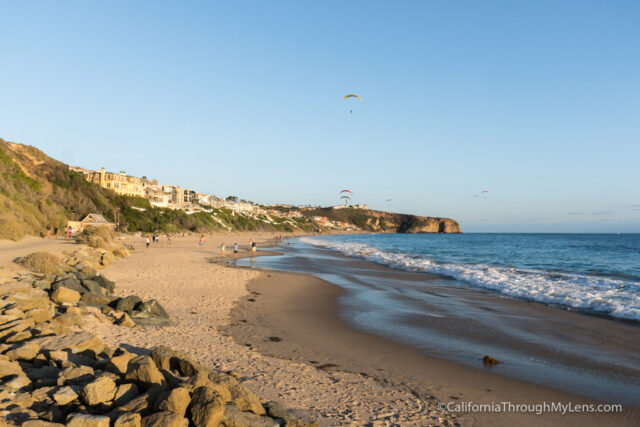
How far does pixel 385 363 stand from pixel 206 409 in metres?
5.04

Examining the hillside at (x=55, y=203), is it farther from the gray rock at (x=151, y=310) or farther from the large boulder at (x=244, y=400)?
the large boulder at (x=244, y=400)

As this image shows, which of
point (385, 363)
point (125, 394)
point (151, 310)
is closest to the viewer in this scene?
point (125, 394)

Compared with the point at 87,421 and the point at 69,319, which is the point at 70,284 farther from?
the point at 87,421

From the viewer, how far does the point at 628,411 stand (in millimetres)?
6590

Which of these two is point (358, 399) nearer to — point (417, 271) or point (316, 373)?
point (316, 373)

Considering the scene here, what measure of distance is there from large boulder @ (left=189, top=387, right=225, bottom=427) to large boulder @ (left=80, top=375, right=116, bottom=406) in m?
1.15

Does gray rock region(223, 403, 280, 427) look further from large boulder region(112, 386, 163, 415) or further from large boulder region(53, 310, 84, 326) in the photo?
large boulder region(53, 310, 84, 326)

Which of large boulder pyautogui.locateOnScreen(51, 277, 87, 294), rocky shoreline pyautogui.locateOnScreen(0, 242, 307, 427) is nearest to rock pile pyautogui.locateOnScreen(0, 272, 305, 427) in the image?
rocky shoreline pyautogui.locateOnScreen(0, 242, 307, 427)

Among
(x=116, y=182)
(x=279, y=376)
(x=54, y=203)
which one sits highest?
(x=116, y=182)

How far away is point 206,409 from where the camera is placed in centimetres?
464

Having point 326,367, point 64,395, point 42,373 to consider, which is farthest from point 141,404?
point 326,367

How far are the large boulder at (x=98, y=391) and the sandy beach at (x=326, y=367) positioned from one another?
7.84ft

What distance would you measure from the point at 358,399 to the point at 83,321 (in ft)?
23.1

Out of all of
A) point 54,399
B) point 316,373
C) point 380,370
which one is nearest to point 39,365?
point 54,399
